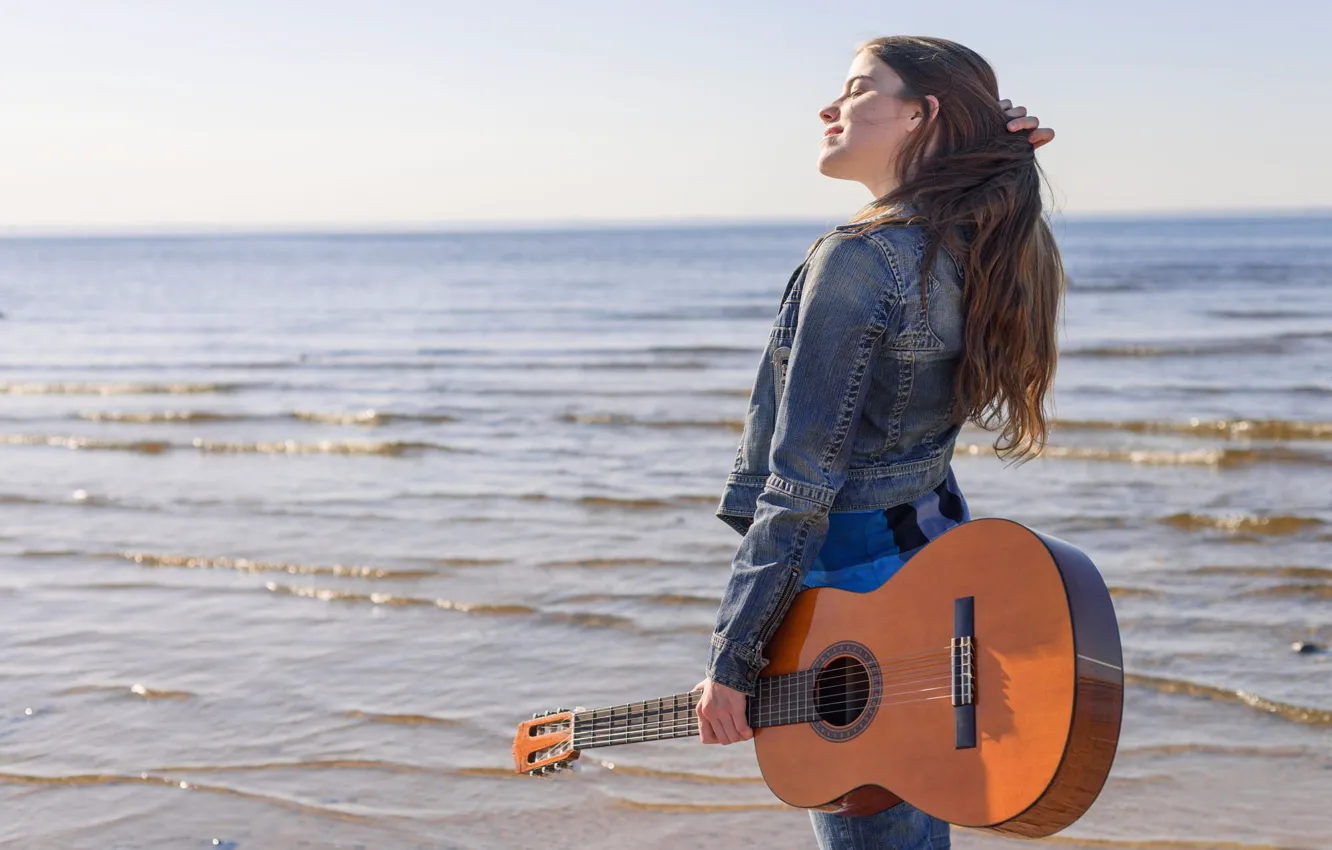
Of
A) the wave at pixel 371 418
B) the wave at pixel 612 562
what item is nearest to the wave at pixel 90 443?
the wave at pixel 371 418

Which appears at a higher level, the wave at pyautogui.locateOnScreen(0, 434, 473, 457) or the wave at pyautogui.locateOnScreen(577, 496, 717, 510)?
the wave at pyautogui.locateOnScreen(577, 496, 717, 510)

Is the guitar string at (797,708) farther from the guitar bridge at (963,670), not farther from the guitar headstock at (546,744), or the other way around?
the guitar headstock at (546,744)

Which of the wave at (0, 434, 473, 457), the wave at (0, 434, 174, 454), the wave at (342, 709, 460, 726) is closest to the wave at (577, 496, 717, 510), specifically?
the wave at (0, 434, 473, 457)

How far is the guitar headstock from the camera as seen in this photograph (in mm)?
2818

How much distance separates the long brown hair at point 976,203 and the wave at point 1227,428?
995cm

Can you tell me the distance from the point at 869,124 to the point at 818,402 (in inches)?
21.7

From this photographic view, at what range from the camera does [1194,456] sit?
10227 mm

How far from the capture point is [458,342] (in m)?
23.4

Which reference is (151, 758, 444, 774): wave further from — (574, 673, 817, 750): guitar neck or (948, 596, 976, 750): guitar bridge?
(948, 596, 976, 750): guitar bridge

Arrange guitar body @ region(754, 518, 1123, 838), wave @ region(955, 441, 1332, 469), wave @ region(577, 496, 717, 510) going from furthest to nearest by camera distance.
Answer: wave @ region(955, 441, 1332, 469), wave @ region(577, 496, 717, 510), guitar body @ region(754, 518, 1123, 838)

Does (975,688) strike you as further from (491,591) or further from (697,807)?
(491,591)

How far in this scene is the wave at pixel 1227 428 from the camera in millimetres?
11289

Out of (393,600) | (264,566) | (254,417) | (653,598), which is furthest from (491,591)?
(254,417)

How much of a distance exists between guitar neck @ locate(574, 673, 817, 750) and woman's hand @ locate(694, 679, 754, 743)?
0.17 feet
